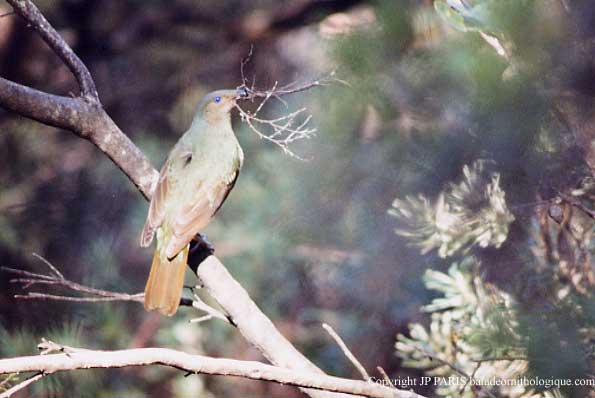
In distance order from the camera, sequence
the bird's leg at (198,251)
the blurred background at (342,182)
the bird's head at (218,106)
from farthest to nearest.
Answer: the bird's head at (218,106), the bird's leg at (198,251), the blurred background at (342,182)

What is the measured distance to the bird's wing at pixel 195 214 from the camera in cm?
279

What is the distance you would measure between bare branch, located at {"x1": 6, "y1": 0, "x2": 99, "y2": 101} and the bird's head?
724 mm

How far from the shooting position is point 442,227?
2316 millimetres

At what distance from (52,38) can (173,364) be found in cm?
102

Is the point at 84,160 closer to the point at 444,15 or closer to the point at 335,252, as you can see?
the point at 335,252

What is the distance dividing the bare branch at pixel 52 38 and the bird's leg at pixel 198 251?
56 cm

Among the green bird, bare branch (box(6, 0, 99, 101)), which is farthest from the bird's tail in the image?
bare branch (box(6, 0, 99, 101))

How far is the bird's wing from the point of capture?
2789 mm

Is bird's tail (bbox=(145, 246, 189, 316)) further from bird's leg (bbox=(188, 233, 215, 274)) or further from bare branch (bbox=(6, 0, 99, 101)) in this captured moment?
bare branch (bbox=(6, 0, 99, 101))

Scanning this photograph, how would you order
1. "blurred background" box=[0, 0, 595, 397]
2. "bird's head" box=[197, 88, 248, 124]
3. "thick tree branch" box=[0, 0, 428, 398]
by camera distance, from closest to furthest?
"blurred background" box=[0, 0, 595, 397] → "thick tree branch" box=[0, 0, 428, 398] → "bird's head" box=[197, 88, 248, 124]

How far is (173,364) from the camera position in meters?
1.72

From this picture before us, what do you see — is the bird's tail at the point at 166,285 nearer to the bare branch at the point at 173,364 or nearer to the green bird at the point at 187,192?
the green bird at the point at 187,192

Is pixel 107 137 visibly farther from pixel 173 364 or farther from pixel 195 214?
pixel 173 364

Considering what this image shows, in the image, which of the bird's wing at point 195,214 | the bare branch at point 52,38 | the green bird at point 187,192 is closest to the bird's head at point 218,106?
the green bird at point 187,192
